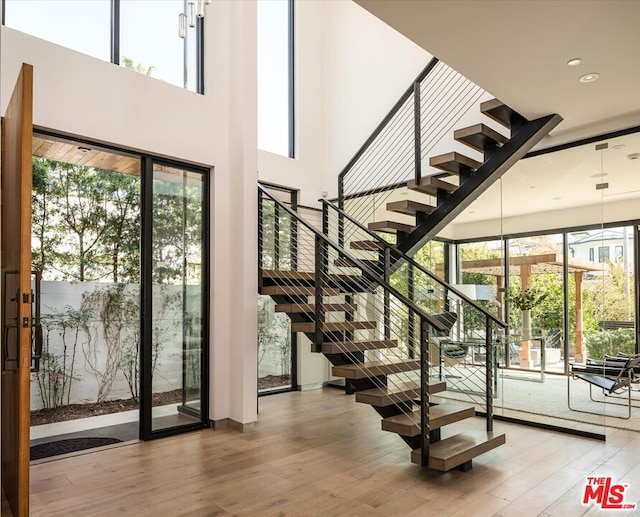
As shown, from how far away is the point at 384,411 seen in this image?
3.71m

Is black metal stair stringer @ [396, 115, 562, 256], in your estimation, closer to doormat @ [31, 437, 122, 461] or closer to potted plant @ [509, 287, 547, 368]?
potted plant @ [509, 287, 547, 368]

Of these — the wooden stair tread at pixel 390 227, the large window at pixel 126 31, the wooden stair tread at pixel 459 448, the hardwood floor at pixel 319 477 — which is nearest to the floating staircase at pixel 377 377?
the wooden stair tread at pixel 459 448

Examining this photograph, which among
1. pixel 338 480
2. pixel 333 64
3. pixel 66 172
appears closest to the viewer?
pixel 338 480

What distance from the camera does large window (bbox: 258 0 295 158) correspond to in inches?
256

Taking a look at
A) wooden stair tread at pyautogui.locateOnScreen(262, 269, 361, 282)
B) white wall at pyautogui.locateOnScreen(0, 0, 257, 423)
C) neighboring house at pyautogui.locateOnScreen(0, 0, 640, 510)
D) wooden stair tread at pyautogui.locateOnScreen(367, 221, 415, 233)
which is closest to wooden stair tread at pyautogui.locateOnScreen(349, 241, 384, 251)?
wooden stair tread at pyautogui.locateOnScreen(367, 221, 415, 233)

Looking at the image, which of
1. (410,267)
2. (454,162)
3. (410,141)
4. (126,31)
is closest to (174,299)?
(126,31)

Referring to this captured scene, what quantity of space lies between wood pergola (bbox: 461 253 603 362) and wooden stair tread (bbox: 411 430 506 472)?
58.8 inches

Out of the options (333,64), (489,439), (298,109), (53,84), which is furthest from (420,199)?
(53,84)

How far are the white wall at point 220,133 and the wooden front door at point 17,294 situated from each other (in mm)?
1023

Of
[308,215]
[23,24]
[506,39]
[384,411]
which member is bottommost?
[384,411]

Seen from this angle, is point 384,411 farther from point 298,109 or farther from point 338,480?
point 298,109

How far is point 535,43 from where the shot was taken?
3062 mm

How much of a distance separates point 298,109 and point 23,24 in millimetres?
3455

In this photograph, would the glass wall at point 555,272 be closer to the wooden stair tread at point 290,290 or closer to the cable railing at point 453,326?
the cable railing at point 453,326
